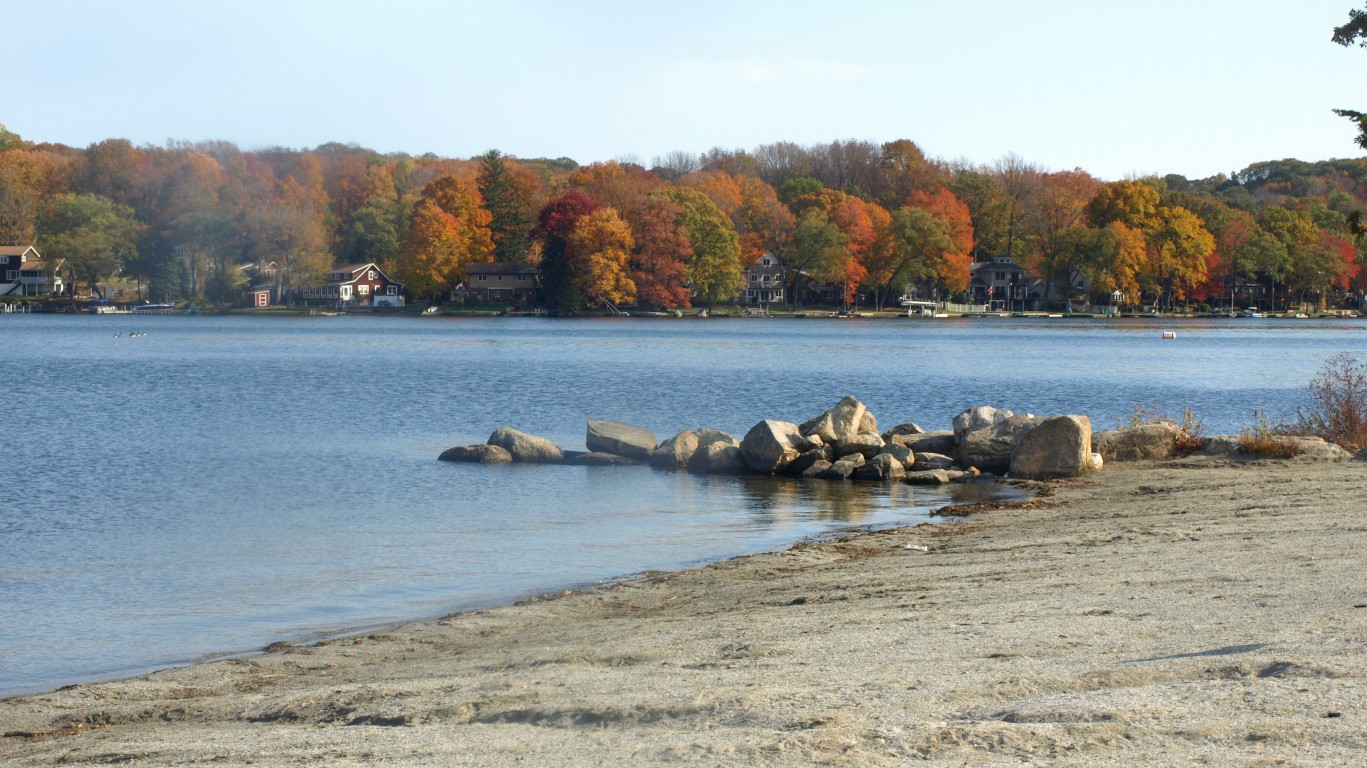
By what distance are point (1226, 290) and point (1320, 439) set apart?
136m

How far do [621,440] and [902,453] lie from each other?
6.44 meters

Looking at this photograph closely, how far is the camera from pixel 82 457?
2872 centimetres

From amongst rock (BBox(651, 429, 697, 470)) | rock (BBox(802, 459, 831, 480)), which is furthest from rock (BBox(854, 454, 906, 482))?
rock (BBox(651, 429, 697, 470))

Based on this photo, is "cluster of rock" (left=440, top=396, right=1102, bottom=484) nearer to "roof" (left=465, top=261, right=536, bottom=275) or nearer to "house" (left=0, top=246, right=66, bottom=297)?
"roof" (left=465, top=261, right=536, bottom=275)

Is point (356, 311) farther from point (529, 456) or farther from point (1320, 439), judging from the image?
point (1320, 439)

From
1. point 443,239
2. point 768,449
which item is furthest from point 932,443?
point 443,239

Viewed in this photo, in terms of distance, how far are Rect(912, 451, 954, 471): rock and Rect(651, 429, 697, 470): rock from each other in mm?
4714

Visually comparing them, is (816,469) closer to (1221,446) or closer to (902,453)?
(902,453)

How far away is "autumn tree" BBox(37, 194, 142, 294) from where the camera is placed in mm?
129625

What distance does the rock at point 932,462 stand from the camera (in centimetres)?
2483

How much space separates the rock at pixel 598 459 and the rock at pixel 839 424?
12.7 feet

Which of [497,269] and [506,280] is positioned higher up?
[497,269]

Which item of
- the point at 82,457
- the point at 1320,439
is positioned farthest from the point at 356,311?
the point at 1320,439

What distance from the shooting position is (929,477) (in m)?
23.7
